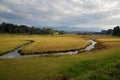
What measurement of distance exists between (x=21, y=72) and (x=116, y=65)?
1228 centimetres

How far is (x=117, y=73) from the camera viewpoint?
14.8m

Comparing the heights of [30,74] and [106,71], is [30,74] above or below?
below

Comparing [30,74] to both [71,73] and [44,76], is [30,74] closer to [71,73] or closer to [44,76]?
[44,76]

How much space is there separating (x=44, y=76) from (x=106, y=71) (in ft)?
25.4

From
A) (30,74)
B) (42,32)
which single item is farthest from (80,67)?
(42,32)

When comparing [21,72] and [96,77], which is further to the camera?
[21,72]

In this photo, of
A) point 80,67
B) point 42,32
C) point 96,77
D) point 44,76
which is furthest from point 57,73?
point 42,32

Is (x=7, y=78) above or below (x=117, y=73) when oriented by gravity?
below

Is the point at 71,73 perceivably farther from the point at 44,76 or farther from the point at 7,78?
the point at 7,78

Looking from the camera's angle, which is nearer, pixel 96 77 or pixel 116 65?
pixel 96 77

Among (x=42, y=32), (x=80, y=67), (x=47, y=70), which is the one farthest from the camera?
(x=42, y=32)

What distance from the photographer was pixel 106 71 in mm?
15469

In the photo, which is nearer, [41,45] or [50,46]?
[50,46]

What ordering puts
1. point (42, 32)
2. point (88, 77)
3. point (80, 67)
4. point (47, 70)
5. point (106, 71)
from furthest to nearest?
point (42, 32)
point (47, 70)
point (80, 67)
point (106, 71)
point (88, 77)
